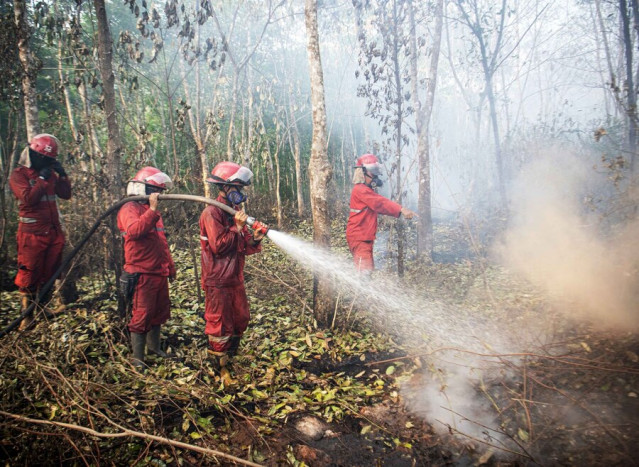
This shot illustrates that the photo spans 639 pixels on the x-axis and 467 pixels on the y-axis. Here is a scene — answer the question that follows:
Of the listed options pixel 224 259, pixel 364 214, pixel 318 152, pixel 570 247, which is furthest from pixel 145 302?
pixel 570 247

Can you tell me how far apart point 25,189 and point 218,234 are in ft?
9.33

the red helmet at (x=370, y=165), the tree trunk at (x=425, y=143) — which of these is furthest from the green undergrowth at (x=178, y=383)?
the tree trunk at (x=425, y=143)

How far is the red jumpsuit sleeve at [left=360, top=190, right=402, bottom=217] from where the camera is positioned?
5.57 m

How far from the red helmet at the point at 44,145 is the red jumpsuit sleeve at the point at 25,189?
1.20 ft

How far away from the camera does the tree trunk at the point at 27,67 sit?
492 centimetres

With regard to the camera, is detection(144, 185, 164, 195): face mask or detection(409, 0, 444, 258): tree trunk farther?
detection(409, 0, 444, 258): tree trunk

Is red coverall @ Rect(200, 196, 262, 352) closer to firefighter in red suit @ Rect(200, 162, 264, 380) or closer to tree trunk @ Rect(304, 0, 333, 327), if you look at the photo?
firefighter in red suit @ Rect(200, 162, 264, 380)

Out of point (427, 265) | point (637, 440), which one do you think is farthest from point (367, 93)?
point (637, 440)

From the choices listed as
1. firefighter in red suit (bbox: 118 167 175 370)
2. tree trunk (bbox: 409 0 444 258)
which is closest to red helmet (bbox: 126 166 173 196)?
firefighter in red suit (bbox: 118 167 175 370)

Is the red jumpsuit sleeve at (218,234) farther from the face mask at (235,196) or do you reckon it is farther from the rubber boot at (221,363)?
the rubber boot at (221,363)

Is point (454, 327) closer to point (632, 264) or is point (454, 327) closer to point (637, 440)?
point (637, 440)

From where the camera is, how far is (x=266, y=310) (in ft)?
19.5

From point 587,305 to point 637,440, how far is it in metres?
2.97

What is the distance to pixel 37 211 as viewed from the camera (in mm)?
4641
